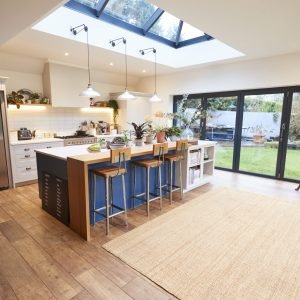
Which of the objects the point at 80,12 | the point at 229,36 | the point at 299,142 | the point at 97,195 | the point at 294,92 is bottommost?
the point at 97,195

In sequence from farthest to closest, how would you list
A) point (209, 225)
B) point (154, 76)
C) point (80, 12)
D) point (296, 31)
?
point (154, 76), point (80, 12), point (296, 31), point (209, 225)

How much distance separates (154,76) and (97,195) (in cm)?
470

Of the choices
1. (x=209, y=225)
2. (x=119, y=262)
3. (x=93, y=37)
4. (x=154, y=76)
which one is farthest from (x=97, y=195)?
(x=154, y=76)

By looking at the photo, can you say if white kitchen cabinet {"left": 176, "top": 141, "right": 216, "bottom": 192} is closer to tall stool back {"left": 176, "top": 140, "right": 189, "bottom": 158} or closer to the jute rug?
tall stool back {"left": 176, "top": 140, "right": 189, "bottom": 158}

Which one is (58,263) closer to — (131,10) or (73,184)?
(73,184)

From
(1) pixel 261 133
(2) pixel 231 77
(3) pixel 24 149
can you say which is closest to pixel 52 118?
(3) pixel 24 149

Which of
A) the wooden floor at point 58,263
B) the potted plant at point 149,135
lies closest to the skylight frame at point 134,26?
the potted plant at point 149,135

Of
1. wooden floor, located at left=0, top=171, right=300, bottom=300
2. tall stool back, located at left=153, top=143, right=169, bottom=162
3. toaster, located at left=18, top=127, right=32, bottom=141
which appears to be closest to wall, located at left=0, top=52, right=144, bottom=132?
toaster, located at left=18, top=127, right=32, bottom=141

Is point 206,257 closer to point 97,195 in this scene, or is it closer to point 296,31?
point 97,195

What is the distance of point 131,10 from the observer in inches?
162

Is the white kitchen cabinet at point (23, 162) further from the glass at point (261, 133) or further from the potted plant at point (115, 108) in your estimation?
the glass at point (261, 133)

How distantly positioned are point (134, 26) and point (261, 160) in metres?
4.19

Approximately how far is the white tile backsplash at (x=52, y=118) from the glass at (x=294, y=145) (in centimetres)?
484

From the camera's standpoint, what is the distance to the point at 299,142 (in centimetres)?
460
